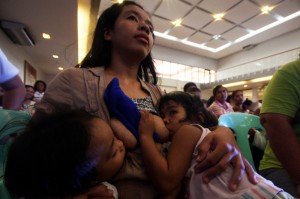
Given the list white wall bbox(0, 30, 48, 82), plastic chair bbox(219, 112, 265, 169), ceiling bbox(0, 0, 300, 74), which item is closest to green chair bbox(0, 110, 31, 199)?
plastic chair bbox(219, 112, 265, 169)

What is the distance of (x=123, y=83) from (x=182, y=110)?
12.4 inches

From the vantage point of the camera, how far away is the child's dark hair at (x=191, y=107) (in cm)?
95

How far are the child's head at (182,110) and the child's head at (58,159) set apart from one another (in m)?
0.36

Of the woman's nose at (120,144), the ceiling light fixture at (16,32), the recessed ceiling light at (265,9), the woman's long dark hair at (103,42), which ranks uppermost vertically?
the recessed ceiling light at (265,9)

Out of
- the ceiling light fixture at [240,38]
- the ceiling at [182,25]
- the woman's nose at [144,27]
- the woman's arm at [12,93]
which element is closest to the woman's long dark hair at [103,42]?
the woman's nose at [144,27]

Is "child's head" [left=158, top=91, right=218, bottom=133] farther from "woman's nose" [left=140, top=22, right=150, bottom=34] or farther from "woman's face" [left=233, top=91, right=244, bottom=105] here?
"woman's face" [left=233, top=91, right=244, bottom=105]

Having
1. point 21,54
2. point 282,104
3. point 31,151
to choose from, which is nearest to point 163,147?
point 31,151

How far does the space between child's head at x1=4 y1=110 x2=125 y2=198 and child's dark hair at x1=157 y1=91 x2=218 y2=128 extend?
404 mm

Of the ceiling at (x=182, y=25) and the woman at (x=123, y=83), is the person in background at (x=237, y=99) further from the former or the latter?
the woman at (x=123, y=83)

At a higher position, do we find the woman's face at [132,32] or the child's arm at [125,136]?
the woman's face at [132,32]

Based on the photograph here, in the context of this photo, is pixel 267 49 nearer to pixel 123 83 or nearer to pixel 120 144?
pixel 123 83

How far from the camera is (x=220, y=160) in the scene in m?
0.69

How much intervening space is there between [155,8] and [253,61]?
6.11m

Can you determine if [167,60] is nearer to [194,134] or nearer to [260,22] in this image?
[260,22]
